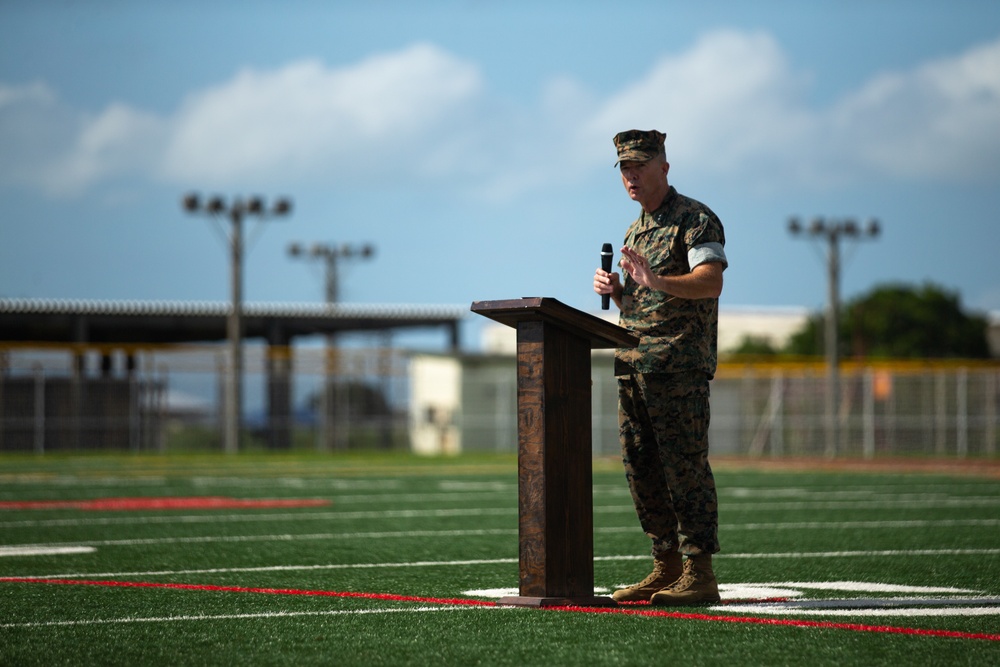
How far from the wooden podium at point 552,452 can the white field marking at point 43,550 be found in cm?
391

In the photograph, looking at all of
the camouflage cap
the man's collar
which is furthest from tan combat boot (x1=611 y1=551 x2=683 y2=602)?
the camouflage cap

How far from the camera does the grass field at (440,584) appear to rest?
498cm

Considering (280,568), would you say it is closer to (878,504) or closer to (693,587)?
(693,587)

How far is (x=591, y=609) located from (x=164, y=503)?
8.99 meters

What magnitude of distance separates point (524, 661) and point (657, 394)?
183 centimetres

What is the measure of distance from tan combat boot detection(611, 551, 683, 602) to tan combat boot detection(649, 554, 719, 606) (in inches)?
3.7

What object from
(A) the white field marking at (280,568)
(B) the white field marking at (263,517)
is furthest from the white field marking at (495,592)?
(B) the white field marking at (263,517)

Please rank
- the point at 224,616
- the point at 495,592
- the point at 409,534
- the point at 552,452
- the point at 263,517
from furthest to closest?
the point at 263,517 → the point at 409,534 → the point at 495,592 → the point at 552,452 → the point at 224,616

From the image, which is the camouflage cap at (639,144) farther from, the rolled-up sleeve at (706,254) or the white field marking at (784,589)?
the white field marking at (784,589)

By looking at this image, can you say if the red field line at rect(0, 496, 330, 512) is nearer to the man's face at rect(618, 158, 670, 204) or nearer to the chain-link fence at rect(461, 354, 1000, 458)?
the man's face at rect(618, 158, 670, 204)

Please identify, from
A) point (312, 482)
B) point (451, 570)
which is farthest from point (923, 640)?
point (312, 482)

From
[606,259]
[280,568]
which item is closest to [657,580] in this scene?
[606,259]

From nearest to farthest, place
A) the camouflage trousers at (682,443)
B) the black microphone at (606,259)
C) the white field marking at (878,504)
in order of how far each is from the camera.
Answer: the black microphone at (606,259) < the camouflage trousers at (682,443) < the white field marking at (878,504)

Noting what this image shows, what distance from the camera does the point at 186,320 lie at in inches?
1810
